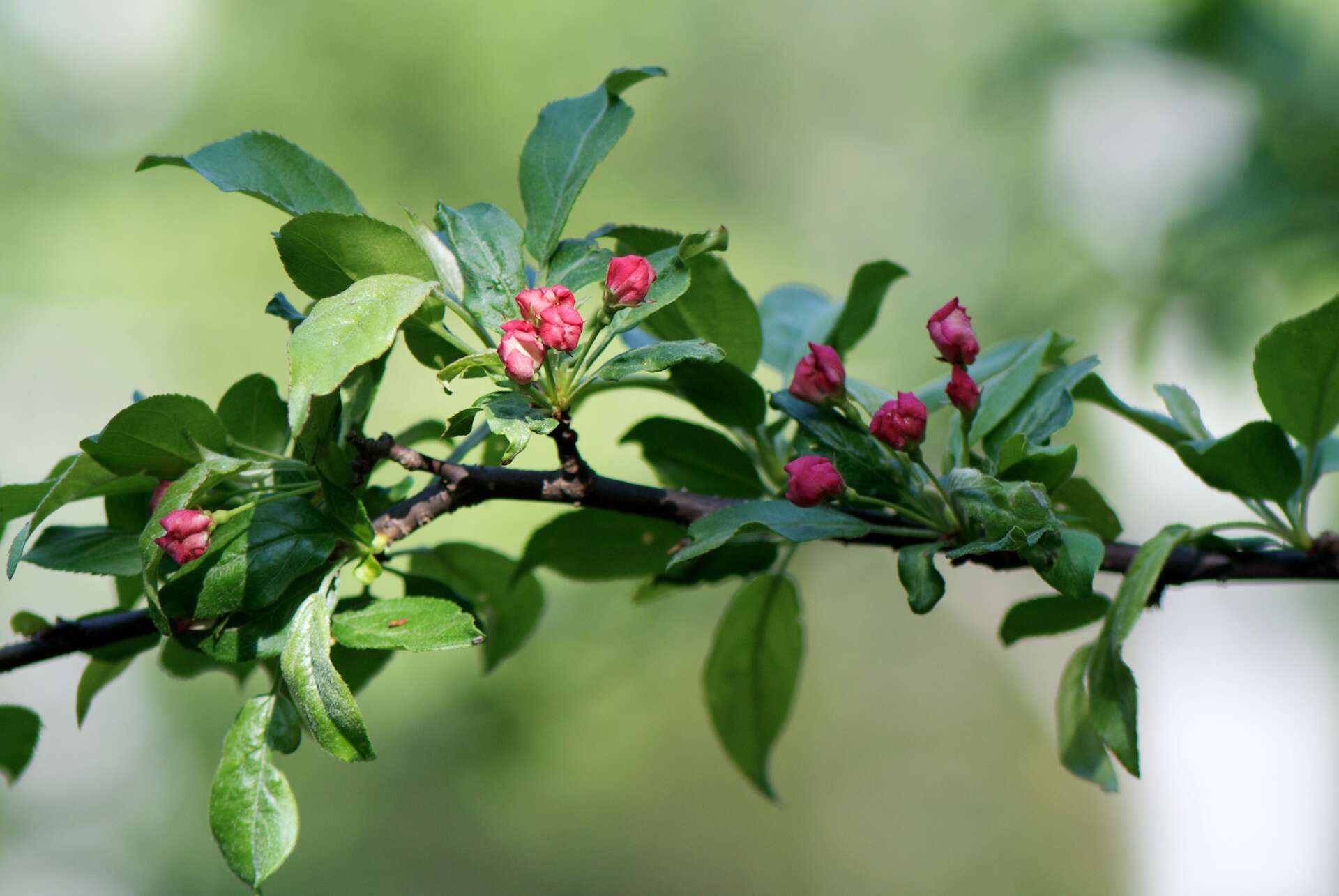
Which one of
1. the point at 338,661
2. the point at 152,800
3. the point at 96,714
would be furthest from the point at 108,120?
the point at 338,661

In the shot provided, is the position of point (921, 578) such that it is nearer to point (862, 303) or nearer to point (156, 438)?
point (862, 303)

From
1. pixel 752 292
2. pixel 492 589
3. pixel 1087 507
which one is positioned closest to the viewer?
pixel 1087 507

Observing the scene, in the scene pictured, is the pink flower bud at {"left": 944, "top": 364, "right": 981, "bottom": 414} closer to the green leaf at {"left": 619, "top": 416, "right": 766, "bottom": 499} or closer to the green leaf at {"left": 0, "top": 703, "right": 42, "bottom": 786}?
the green leaf at {"left": 619, "top": 416, "right": 766, "bottom": 499}

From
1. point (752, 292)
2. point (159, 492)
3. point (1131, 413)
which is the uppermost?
point (1131, 413)

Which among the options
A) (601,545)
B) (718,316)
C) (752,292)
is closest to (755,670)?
(601,545)

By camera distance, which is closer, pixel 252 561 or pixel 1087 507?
pixel 252 561

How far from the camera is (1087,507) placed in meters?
0.63

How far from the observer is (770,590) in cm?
76

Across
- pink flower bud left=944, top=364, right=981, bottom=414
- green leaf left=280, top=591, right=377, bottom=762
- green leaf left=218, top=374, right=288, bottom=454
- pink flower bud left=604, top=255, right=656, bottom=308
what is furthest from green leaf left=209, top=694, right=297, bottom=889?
pink flower bud left=944, top=364, right=981, bottom=414

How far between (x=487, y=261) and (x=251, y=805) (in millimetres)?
279

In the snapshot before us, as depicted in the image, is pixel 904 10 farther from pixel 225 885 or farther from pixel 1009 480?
pixel 1009 480

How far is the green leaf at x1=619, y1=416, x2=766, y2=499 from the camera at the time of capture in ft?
2.22

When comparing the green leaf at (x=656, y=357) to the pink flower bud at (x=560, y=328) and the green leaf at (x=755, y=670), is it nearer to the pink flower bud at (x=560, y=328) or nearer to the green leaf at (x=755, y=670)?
the pink flower bud at (x=560, y=328)

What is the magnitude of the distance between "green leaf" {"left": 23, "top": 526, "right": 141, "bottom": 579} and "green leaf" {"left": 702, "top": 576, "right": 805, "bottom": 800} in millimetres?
366
